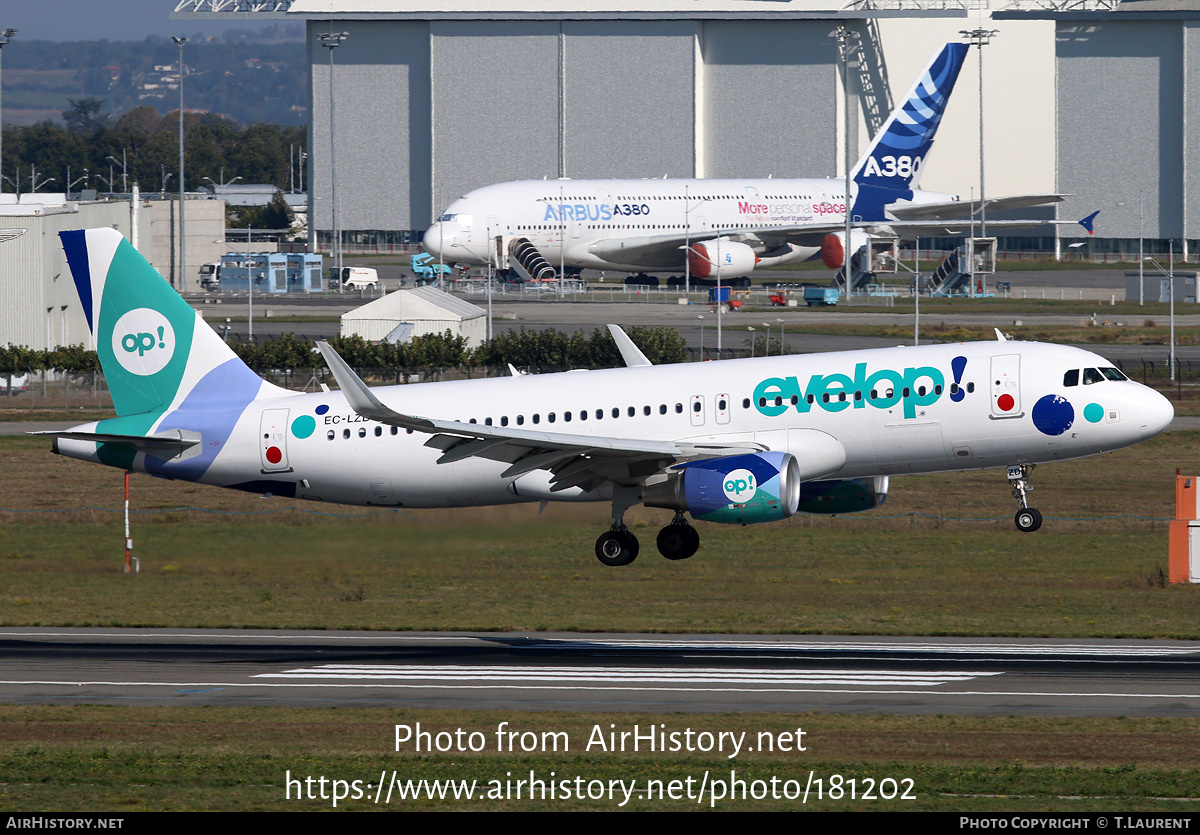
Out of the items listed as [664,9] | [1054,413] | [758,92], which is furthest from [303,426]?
[758,92]

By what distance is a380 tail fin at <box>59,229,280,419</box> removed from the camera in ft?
141

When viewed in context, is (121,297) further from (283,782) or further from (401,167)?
(401,167)

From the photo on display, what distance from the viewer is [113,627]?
4412 cm

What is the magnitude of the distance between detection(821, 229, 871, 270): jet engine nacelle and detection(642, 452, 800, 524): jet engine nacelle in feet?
323

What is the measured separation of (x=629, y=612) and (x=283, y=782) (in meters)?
19.8

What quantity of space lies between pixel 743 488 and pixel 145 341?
16962 mm

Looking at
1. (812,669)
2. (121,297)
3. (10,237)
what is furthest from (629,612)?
Answer: (10,237)

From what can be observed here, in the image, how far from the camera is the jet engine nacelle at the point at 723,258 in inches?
5182

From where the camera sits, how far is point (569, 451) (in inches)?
1500

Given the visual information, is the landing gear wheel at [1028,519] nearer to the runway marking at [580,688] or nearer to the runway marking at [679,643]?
the runway marking at [679,643]

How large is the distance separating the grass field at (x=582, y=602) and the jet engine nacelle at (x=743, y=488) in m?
4.89

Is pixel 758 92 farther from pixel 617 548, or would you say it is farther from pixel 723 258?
pixel 617 548

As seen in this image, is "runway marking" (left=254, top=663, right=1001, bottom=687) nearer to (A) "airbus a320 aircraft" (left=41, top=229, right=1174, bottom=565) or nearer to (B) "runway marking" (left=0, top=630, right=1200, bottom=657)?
(B) "runway marking" (left=0, top=630, right=1200, bottom=657)

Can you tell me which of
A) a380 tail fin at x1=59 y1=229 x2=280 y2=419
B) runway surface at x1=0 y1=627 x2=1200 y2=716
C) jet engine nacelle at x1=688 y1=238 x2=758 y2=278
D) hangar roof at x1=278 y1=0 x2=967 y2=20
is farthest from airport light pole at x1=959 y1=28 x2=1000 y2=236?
a380 tail fin at x1=59 y1=229 x2=280 y2=419
